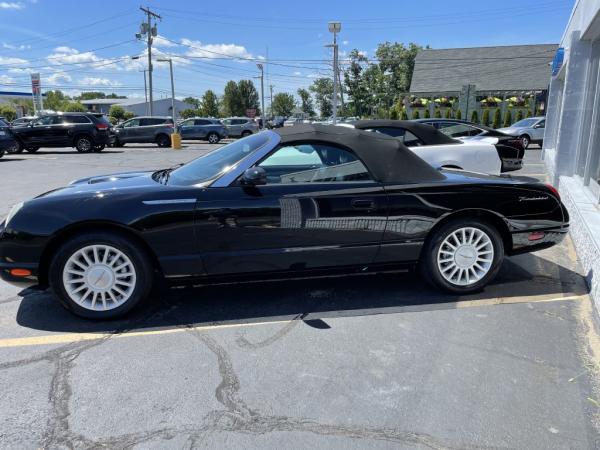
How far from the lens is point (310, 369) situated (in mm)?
3057

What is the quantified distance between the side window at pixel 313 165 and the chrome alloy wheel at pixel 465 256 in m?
0.94

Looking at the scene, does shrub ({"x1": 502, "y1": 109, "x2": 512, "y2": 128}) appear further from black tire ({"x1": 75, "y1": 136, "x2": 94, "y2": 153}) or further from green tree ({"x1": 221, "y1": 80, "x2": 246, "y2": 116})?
green tree ({"x1": 221, "y1": 80, "x2": 246, "y2": 116})

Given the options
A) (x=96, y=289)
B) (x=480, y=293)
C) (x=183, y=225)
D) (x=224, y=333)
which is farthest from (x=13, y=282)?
(x=480, y=293)

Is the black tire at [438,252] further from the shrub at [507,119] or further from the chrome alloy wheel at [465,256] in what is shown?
the shrub at [507,119]

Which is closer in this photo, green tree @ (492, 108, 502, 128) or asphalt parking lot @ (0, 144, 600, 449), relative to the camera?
asphalt parking lot @ (0, 144, 600, 449)

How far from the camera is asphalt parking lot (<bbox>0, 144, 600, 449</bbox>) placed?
245 cm

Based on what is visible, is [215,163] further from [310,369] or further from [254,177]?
[310,369]

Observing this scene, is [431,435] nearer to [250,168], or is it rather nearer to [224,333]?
[224,333]

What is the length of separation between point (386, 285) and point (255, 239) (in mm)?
1447

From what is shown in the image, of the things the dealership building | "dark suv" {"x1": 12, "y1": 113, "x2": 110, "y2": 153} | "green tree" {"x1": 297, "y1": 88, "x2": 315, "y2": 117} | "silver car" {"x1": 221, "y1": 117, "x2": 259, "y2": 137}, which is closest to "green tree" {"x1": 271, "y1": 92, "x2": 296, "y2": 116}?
"green tree" {"x1": 297, "y1": 88, "x2": 315, "y2": 117}

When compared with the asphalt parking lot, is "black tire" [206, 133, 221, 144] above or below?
above

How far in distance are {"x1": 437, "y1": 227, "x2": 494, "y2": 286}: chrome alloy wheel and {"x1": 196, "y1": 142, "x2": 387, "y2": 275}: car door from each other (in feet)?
2.14

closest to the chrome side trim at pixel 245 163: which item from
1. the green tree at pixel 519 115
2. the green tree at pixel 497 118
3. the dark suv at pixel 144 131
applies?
the dark suv at pixel 144 131

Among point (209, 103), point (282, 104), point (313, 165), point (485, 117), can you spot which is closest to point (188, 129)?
point (485, 117)
